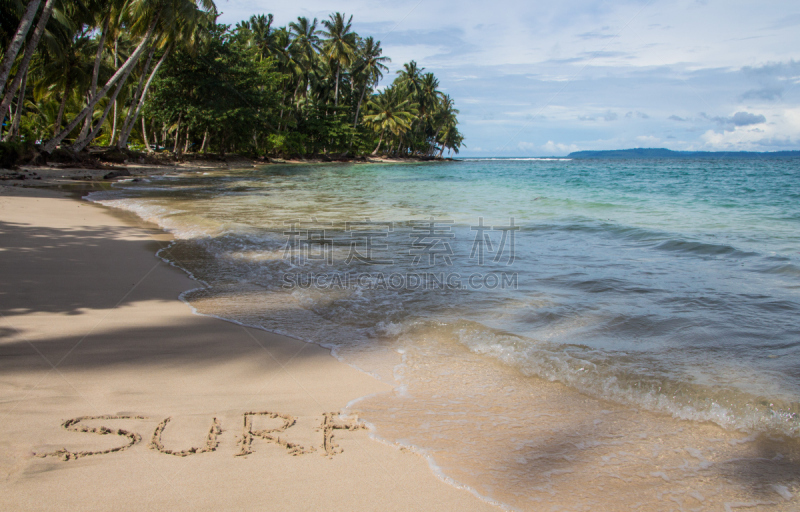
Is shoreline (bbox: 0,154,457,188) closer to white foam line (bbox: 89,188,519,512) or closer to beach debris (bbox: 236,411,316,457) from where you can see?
white foam line (bbox: 89,188,519,512)

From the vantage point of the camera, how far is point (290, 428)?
2.21 metres

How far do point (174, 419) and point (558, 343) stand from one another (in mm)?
2474

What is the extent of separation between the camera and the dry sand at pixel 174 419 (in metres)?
1.74

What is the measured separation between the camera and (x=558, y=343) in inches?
135

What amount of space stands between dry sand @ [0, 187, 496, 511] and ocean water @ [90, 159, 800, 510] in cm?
22

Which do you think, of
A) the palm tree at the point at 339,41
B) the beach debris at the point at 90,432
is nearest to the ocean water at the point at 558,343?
the beach debris at the point at 90,432

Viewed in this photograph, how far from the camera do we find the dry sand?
1738 millimetres

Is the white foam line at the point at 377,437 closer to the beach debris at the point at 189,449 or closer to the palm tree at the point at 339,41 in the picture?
the beach debris at the point at 189,449

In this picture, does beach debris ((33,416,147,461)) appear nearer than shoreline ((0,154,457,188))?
Yes

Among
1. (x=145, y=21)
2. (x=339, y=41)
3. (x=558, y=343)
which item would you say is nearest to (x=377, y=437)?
(x=558, y=343)

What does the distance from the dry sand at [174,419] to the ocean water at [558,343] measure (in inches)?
8.7

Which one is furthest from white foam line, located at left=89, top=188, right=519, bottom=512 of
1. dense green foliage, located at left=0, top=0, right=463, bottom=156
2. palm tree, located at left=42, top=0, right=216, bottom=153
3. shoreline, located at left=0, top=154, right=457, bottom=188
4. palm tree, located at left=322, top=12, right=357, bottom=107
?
palm tree, located at left=322, top=12, right=357, bottom=107

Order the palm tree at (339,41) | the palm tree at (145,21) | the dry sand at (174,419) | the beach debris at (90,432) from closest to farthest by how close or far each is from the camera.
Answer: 1. the dry sand at (174,419)
2. the beach debris at (90,432)
3. the palm tree at (145,21)
4. the palm tree at (339,41)

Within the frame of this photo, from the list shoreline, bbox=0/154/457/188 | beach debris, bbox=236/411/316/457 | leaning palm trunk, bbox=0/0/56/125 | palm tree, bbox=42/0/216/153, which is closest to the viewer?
beach debris, bbox=236/411/316/457
